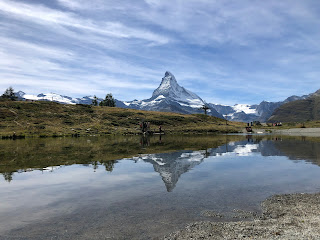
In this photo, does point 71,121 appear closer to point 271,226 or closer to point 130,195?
point 130,195

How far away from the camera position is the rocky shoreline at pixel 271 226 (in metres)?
10.9

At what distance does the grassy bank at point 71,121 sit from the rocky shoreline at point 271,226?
84.2 m

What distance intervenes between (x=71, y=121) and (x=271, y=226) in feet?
379

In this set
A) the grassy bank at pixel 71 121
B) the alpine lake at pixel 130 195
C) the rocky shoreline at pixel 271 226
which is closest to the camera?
the rocky shoreline at pixel 271 226

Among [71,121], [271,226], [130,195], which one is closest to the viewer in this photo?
[271,226]

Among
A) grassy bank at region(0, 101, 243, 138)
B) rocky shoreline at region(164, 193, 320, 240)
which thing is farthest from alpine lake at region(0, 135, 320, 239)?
grassy bank at region(0, 101, 243, 138)

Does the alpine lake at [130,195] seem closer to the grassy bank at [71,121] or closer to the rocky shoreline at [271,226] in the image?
the rocky shoreline at [271,226]

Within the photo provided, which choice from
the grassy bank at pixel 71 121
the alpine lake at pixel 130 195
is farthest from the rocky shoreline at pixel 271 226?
the grassy bank at pixel 71 121

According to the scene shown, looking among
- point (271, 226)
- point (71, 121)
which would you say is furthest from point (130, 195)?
point (71, 121)

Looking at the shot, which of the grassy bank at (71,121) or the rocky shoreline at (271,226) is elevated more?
the grassy bank at (71,121)

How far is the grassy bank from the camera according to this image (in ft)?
304

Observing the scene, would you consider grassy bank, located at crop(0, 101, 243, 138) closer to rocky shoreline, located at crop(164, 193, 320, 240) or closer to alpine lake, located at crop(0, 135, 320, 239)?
alpine lake, located at crop(0, 135, 320, 239)

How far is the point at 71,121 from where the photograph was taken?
115625 millimetres

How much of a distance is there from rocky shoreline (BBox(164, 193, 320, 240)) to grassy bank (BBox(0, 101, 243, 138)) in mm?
84223
